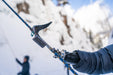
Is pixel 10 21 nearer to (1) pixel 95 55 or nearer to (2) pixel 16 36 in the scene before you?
(2) pixel 16 36

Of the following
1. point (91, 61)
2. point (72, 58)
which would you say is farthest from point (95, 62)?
point (72, 58)

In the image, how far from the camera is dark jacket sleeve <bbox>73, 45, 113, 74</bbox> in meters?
1.00

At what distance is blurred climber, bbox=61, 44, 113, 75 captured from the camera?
0.99m

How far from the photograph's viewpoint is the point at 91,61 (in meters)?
A: 1.02

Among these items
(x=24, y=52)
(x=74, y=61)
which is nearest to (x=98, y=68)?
(x=74, y=61)

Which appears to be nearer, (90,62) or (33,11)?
(90,62)

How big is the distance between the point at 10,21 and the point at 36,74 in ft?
10.7

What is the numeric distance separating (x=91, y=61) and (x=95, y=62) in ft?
0.15

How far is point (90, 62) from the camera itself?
39.8 inches

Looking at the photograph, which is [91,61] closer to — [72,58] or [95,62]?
[95,62]

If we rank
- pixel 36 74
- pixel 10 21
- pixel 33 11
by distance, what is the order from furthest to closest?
pixel 33 11 → pixel 10 21 → pixel 36 74

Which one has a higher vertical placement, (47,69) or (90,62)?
(47,69)

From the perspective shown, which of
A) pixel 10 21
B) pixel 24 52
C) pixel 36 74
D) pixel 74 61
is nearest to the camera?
pixel 74 61

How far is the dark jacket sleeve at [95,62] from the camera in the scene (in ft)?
3.28
